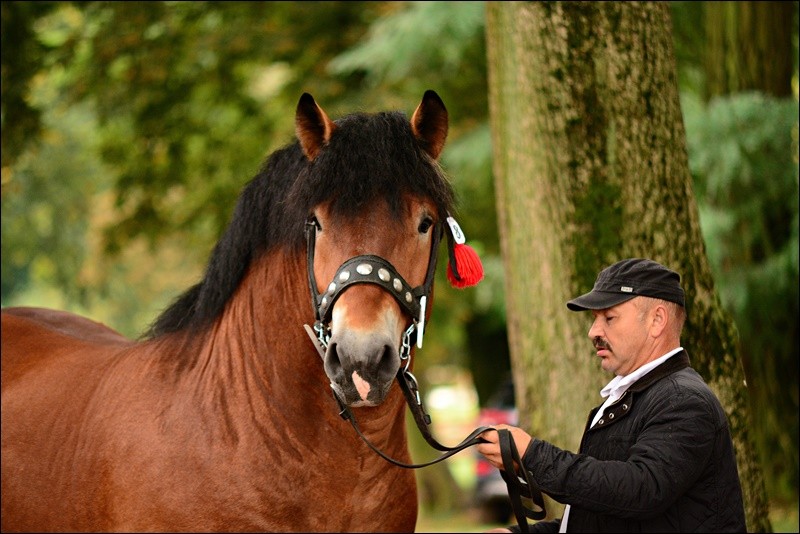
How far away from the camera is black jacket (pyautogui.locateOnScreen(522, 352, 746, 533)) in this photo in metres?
2.68

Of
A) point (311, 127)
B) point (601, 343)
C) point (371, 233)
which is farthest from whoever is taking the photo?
point (311, 127)

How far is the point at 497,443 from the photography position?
3.00 metres

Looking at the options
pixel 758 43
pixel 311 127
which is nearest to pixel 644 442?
pixel 311 127

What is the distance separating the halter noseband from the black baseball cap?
684mm

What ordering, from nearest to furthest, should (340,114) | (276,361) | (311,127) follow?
(311,127), (276,361), (340,114)

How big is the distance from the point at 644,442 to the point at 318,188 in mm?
1545

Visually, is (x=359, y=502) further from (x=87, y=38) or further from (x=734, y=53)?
→ (x=87, y=38)

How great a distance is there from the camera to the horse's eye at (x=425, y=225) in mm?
3586

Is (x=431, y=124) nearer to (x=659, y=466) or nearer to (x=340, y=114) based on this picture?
(x=340, y=114)

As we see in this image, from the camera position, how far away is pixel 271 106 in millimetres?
13141

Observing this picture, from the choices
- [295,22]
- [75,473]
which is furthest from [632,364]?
[295,22]

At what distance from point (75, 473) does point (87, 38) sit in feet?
22.2

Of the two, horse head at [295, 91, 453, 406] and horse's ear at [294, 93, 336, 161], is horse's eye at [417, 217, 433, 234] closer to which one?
horse head at [295, 91, 453, 406]

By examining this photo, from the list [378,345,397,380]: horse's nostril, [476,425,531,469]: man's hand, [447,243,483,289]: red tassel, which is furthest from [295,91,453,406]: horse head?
[476,425,531,469]: man's hand
